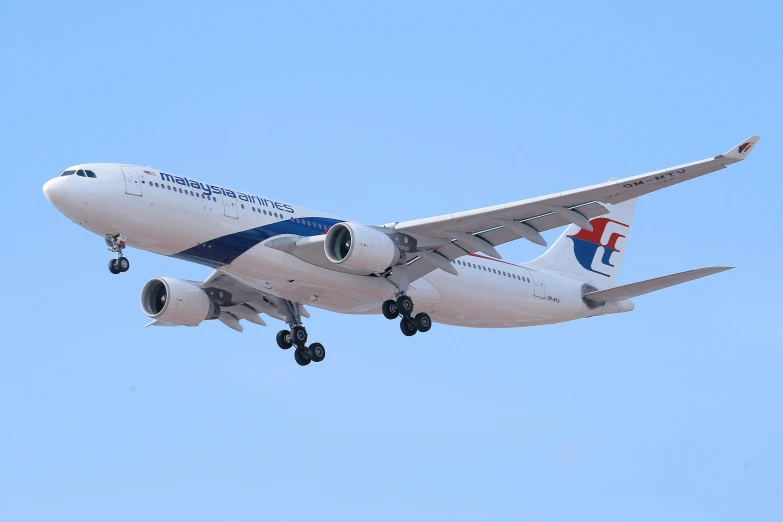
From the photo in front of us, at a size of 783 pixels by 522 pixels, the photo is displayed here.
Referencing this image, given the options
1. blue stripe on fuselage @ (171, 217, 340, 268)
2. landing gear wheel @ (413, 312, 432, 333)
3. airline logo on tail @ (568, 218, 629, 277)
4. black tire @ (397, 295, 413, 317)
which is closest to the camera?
blue stripe on fuselage @ (171, 217, 340, 268)

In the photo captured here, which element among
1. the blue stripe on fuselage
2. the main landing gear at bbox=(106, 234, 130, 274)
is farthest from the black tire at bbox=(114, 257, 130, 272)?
the blue stripe on fuselage

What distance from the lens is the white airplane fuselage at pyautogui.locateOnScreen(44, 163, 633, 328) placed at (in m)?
33.5

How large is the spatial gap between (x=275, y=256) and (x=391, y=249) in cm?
350

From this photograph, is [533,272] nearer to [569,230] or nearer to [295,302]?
[569,230]

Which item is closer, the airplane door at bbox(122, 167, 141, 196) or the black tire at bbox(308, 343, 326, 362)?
the airplane door at bbox(122, 167, 141, 196)

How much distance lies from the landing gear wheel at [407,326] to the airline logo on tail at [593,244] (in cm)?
973

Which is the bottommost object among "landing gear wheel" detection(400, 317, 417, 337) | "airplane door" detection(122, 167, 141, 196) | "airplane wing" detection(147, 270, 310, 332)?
"landing gear wheel" detection(400, 317, 417, 337)

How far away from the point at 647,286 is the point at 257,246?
1330 centimetres

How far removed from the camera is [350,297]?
37844 mm

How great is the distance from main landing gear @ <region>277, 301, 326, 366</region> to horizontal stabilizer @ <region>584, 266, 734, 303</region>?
992 centimetres

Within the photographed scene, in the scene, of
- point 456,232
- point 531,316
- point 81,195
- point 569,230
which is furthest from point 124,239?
point 569,230

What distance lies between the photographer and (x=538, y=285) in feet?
137

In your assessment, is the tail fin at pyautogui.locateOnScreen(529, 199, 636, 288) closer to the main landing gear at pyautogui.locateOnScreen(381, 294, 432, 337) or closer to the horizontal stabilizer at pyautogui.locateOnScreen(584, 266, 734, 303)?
the horizontal stabilizer at pyautogui.locateOnScreen(584, 266, 734, 303)

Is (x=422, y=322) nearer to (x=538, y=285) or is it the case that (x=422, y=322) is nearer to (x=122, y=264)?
(x=538, y=285)
